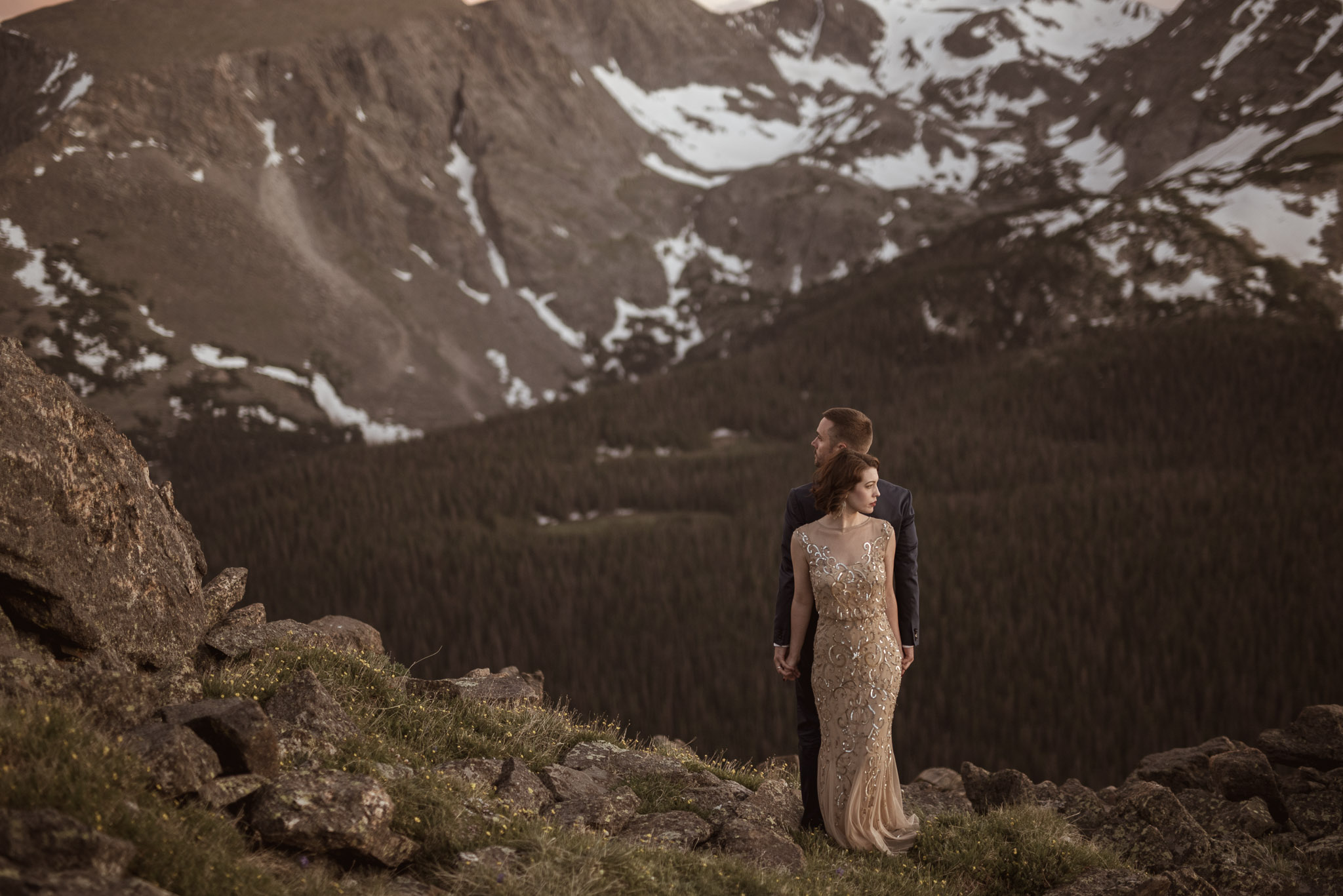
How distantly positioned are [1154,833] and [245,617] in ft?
51.6

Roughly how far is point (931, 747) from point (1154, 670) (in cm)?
2511

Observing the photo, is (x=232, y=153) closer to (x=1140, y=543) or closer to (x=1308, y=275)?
(x=1140, y=543)

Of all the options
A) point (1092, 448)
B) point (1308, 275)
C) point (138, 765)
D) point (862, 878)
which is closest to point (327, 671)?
point (138, 765)

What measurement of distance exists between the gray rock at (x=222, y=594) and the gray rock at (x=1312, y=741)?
24.9m

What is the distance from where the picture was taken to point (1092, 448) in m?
139

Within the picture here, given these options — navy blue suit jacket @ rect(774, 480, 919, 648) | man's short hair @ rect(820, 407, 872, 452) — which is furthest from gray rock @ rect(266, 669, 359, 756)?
man's short hair @ rect(820, 407, 872, 452)

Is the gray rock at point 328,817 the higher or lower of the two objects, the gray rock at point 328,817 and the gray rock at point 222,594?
the lower

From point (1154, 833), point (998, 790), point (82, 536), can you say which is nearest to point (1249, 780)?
point (998, 790)

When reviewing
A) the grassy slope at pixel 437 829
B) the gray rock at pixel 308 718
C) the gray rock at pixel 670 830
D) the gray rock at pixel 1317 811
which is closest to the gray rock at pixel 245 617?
the grassy slope at pixel 437 829

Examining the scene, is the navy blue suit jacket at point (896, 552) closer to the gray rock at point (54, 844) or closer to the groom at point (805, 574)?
the groom at point (805, 574)

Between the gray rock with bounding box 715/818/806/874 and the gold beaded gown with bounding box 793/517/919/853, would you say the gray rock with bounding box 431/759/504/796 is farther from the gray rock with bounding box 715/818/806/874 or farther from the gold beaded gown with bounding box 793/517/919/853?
the gold beaded gown with bounding box 793/517/919/853

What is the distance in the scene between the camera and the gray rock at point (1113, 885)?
10.8m

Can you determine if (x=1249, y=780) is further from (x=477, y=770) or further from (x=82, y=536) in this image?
(x=82, y=536)

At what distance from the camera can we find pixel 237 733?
8211 mm
